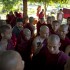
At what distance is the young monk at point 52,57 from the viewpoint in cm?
362

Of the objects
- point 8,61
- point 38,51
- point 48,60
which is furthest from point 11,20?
point 8,61

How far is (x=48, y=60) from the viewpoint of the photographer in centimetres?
382

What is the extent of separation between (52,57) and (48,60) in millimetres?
104

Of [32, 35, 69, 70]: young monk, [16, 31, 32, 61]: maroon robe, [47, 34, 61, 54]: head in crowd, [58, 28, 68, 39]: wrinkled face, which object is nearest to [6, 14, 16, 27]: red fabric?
[16, 31, 32, 61]: maroon robe

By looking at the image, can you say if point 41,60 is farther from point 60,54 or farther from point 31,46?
point 31,46

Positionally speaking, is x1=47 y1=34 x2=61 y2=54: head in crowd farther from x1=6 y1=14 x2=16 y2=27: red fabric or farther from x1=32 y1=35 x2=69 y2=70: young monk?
x1=6 y1=14 x2=16 y2=27: red fabric

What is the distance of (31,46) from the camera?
521cm

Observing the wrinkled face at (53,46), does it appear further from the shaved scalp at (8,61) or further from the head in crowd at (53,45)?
the shaved scalp at (8,61)

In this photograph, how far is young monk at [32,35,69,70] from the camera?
3.62 m

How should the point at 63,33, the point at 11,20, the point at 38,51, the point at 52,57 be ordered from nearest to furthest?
the point at 52,57 → the point at 38,51 → the point at 63,33 → the point at 11,20

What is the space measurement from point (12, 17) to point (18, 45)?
613 centimetres

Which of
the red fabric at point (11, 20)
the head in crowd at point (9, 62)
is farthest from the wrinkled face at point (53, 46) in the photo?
the red fabric at point (11, 20)

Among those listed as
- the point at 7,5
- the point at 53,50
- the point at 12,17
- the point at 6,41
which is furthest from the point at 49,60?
the point at 7,5

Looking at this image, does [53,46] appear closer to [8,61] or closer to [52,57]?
[52,57]
